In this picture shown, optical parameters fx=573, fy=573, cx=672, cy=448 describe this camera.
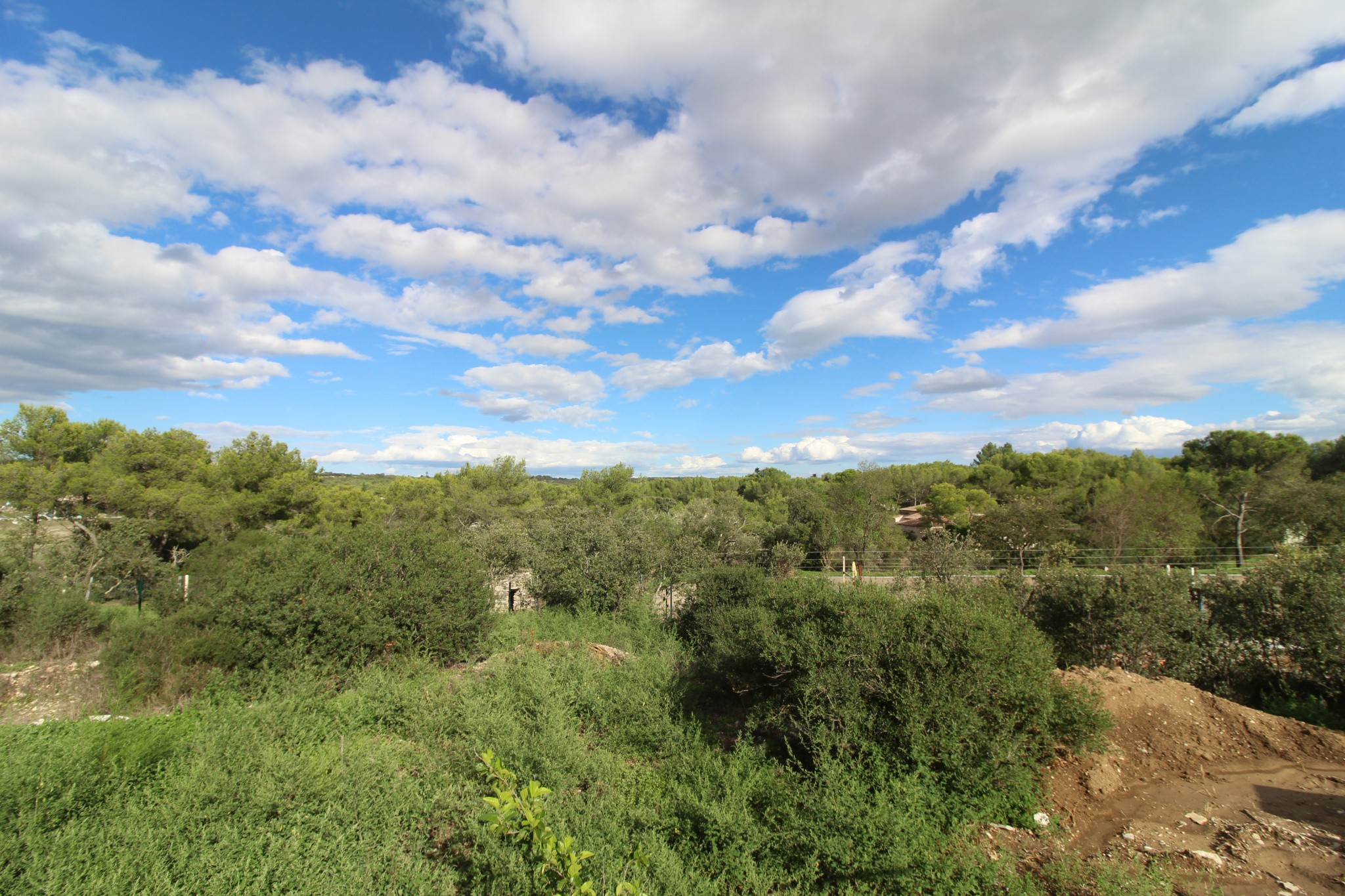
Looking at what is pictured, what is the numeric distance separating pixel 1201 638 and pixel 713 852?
797 centimetres

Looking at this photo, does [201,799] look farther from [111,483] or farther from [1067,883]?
[111,483]

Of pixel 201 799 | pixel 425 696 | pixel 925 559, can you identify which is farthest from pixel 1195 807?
pixel 925 559

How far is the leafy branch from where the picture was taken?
10.4 feet

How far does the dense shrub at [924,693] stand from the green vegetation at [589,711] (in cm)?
3

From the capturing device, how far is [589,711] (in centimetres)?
667

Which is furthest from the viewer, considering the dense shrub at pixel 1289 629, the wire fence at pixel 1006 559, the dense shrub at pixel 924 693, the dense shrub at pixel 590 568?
the wire fence at pixel 1006 559

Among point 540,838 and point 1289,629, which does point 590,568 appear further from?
point 1289,629

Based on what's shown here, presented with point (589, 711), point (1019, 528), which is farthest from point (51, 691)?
point (1019, 528)

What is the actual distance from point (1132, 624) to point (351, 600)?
1094 centimetres

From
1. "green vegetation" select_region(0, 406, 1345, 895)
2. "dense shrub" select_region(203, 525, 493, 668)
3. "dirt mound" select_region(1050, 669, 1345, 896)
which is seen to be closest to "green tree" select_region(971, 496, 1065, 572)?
"green vegetation" select_region(0, 406, 1345, 895)

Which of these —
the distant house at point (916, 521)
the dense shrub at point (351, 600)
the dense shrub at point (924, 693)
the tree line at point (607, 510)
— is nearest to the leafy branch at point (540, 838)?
the dense shrub at point (924, 693)

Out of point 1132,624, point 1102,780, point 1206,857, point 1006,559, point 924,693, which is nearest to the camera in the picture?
point 1206,857

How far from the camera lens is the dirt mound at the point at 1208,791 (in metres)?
4.20

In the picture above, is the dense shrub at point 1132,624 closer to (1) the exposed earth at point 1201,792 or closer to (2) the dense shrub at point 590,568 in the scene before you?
(1) the exposed earth at point 1201,792
